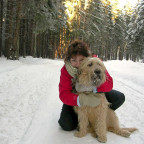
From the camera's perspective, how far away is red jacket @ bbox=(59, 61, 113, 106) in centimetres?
291

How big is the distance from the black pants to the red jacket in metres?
0.43

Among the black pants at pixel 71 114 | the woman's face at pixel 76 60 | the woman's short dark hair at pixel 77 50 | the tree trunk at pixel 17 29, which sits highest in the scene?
the tree trunk at pixel 17 29

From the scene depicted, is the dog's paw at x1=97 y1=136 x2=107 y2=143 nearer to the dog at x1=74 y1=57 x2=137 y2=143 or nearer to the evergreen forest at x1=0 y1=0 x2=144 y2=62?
the dog at x1=74 y1=57 x2=137 y2=143

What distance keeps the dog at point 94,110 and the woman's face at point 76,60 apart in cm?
31

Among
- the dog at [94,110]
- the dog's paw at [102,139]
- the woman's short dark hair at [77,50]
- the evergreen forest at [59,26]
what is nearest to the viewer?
the dog at [94,110]

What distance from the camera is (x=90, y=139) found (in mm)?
2895

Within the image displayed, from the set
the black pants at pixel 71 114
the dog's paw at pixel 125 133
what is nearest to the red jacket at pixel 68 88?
the black pants at pixel 71 114

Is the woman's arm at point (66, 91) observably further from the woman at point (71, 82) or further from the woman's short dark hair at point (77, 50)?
the woman's short dark hair at point (77, 50)

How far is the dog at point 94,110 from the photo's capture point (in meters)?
2.68

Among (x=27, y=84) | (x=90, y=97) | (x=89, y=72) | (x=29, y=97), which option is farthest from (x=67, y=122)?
(x=27, y=84)

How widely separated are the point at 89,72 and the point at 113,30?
37.6 meters

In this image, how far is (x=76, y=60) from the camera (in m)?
3.19

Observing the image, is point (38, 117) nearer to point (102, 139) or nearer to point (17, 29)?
point (102, 139)

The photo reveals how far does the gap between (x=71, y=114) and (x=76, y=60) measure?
3.68ft
